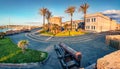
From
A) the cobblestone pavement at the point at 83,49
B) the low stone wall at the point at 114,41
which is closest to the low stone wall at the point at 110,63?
the cobblestone pavement at the point at 83,49

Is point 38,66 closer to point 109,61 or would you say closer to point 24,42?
point 24,42

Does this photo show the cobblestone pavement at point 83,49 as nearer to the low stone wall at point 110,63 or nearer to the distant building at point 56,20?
the low stone wall at point 110,63

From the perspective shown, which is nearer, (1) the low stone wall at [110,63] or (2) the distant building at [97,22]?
(1) the low stone wall at [110,63]

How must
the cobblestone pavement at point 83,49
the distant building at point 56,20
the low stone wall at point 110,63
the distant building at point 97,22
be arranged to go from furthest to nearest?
the distant building at point 56,20 < the distant building at point 97,22 < the cobblestone pavement at point 83,49 < the low stone wall at point 110,63

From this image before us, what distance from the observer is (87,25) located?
2072 inches

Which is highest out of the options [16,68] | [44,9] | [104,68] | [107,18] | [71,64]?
[44,9]

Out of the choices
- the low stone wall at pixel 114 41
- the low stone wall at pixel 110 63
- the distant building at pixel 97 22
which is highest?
the distant building at pixel 97 22

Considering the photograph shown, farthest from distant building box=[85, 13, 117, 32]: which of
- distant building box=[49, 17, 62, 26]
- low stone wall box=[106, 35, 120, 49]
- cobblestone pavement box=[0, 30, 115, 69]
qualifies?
low stone wall box=[106, 35, 120, 49]

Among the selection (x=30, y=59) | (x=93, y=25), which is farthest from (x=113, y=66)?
(x=93, y=25)

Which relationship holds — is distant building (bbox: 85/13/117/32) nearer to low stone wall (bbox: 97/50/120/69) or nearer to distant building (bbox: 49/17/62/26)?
distant building (bbox: 49/17/62/26)

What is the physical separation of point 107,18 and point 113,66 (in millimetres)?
56055

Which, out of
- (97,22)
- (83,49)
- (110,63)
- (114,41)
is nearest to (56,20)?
(97,22)

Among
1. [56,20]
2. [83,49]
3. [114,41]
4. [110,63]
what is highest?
[56,20]

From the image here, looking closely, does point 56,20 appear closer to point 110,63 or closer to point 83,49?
point 83,49
